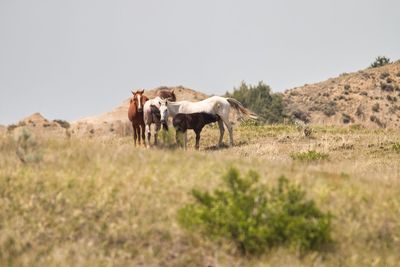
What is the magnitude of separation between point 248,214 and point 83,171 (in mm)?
3703

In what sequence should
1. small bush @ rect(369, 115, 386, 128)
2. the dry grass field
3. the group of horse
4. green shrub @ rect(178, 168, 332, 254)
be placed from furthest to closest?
small bush @ rect(369, 115, 386, 128) → the group of horse → green shrub @ rect(178, 168, 332, 254) → the dry grass field

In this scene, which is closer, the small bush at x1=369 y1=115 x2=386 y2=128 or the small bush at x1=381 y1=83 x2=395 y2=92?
the small bush at x1=369 y1=115 x2=386 y2=128

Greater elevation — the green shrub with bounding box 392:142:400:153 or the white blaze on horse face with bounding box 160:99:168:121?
the white blaze on horse face with bounding box 160:99:168:121

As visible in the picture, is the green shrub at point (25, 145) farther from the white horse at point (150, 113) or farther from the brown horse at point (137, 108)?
the white horse at point (150, 113)

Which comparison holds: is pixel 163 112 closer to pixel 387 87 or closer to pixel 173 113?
pixel 173 113

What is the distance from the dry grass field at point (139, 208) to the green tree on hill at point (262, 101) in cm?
5266

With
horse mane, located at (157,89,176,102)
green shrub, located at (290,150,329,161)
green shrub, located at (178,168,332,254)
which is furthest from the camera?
A: horse mane, located at (157,89,176,102)

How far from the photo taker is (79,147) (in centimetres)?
1492

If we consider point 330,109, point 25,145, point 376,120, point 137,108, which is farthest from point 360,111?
point 25,145

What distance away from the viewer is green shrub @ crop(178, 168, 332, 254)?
10242 mm

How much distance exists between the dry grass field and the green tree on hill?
52.7 meters

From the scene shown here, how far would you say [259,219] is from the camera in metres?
10.5

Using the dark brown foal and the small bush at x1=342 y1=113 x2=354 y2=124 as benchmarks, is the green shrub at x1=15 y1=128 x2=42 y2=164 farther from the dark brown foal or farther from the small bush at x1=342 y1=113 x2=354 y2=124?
the small bush at x1=342 y1=113 x2=354 y2=124

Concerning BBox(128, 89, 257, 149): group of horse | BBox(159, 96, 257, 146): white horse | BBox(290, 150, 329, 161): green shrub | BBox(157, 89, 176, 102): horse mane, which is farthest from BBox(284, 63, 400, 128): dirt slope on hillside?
BBox(290, 150, 329, 161): green shrub
